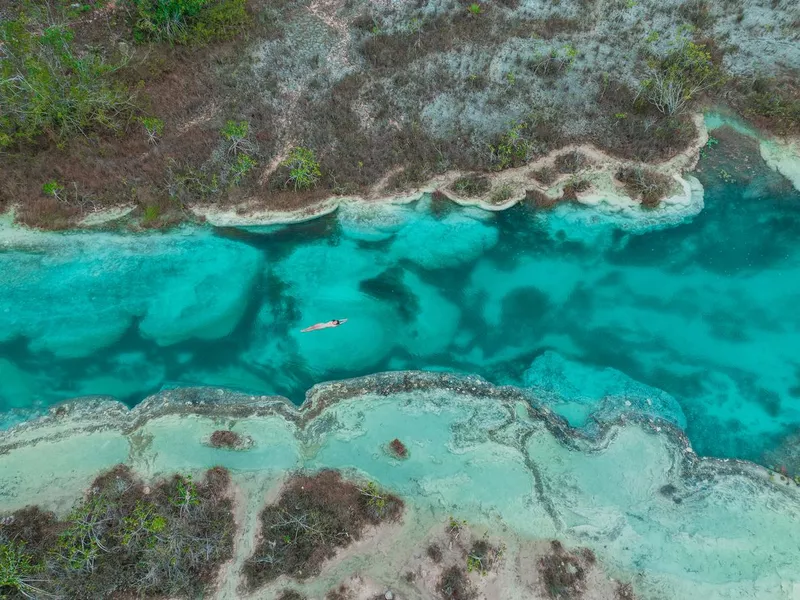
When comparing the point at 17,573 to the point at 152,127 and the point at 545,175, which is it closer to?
the point at 152,127

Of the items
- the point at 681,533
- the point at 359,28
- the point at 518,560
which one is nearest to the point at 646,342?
the point at 681,533

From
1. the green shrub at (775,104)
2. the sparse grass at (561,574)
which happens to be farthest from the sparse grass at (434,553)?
the green shrub at (775,104)

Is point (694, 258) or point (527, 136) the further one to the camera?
point (527, 136)

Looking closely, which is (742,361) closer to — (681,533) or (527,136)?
(681,533)

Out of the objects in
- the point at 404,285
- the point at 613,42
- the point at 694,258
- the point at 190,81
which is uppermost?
the point at 613,42

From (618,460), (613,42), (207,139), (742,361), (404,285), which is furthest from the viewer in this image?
(613,42)

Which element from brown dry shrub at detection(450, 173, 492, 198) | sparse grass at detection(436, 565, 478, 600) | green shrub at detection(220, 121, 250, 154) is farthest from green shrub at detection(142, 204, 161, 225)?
sparse grass at detection(436, 565, 478, 600)

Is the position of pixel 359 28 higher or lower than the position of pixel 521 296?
higher
